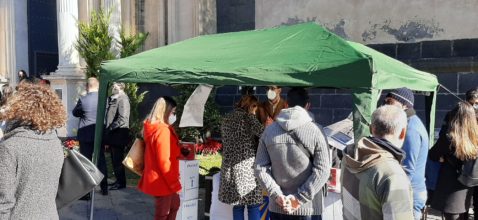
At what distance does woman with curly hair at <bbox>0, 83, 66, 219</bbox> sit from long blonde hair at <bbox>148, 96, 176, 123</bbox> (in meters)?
1.99

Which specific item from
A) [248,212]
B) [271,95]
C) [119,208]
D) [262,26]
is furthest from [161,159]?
[262,26]

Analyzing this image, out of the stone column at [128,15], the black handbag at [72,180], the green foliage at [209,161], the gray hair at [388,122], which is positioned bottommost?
the green foliage at [209,161]

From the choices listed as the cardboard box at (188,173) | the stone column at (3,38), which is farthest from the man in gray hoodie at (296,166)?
the stone column at (3,38)

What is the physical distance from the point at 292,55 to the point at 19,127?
8.35 ft

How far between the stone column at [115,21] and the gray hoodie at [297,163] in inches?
369

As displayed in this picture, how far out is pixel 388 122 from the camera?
8.96ft

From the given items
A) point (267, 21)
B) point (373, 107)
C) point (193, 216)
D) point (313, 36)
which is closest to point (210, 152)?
point (267, 21)

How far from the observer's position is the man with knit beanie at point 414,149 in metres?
3.89

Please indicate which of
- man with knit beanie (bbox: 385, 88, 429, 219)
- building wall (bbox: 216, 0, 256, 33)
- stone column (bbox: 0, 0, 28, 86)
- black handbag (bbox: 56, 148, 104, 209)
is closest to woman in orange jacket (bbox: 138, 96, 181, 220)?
black handbag (bbox: 56, 148, 104, 209)

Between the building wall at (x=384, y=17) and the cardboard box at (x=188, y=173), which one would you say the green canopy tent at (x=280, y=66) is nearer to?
the cardboard box at (x=188, y=173)

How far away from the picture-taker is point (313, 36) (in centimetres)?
500

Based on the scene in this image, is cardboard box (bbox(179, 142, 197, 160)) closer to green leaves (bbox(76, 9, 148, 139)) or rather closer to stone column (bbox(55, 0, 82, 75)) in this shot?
green leaves (bbox(76, 9, 148, 139))

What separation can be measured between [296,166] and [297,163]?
0.08 feet

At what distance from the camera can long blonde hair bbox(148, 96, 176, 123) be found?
16.6 feet
